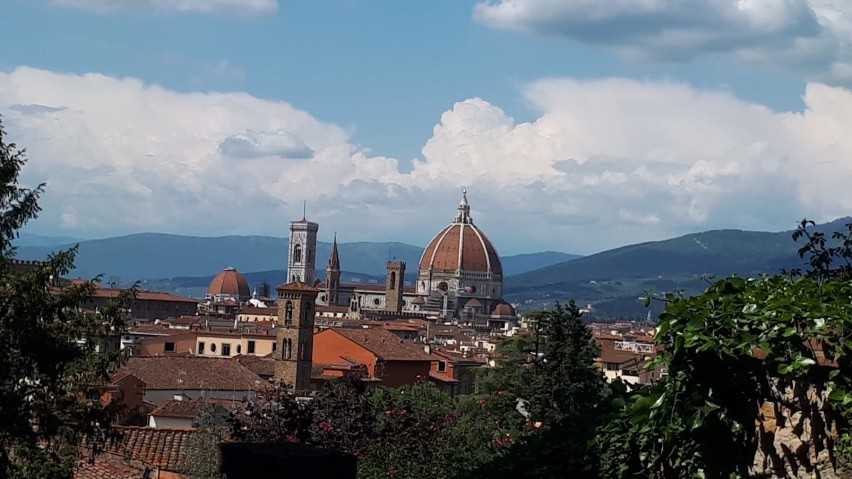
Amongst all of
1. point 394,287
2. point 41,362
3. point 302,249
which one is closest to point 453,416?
point 41,362

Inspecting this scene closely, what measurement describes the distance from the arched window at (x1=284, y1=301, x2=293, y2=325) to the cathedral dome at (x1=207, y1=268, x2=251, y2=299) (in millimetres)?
97607

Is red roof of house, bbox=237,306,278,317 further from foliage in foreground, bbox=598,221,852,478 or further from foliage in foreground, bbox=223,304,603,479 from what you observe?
foliage in foreground, bbox=598,221,852,478

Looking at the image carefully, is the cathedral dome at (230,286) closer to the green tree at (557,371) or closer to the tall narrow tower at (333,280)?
the tall narrow tower at (333,280)

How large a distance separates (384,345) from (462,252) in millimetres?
107141

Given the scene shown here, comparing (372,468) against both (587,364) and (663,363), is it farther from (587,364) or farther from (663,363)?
(663,363)

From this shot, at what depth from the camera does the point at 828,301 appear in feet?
11.4

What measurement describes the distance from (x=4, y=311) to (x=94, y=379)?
4.41 feet

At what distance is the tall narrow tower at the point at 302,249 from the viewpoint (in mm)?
154500

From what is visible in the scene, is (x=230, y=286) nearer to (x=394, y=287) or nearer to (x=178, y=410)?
(x=394, y=287)

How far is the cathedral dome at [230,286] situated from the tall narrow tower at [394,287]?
1903cm

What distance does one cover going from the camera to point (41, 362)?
38.3 feet

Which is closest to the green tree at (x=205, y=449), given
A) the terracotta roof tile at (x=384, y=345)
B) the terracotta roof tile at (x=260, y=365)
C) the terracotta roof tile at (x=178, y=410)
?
the terracotta roof tile at (x=178, y=410)

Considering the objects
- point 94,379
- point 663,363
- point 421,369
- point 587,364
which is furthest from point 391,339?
point 663,363

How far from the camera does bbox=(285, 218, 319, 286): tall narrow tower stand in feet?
507
